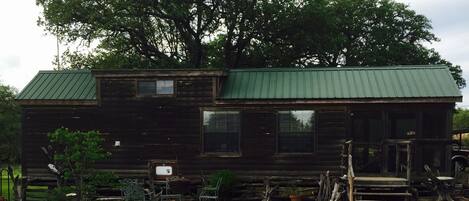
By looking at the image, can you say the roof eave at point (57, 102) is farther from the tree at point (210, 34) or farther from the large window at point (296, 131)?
the tree at point (210, 34)

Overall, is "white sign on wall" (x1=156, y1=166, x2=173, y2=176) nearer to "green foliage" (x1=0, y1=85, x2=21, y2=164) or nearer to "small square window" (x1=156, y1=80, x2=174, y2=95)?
"small square window" (x1=156, y1=80, x2=174, y2=95)

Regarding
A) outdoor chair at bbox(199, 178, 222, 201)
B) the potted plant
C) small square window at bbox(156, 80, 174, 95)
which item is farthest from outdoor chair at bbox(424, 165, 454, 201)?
small square window at bbox(156, 80, 174, 95)

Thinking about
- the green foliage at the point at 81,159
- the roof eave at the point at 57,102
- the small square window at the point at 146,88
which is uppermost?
the small square window at the point at 146,88

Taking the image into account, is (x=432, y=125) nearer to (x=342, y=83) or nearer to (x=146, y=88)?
(x=342, y=83)

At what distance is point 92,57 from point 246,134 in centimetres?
1866

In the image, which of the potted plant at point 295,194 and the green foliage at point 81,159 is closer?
the green foliage at point 81,159

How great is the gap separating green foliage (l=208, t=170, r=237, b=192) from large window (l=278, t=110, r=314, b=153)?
202 centimetres

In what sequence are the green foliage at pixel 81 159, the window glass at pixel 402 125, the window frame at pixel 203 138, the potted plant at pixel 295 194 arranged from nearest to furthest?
the green foliage at pixel 81 159 → the potted plant at pixel 295 194 → the window glass at pixel 402 125 → the window frame at pixel 203 138

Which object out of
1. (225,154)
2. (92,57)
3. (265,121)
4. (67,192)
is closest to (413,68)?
(265,121)

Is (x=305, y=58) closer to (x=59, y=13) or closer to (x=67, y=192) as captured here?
(x=59, y=13)

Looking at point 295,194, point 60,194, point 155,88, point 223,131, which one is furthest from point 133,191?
point 295,194

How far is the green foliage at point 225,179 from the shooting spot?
61.7 ft

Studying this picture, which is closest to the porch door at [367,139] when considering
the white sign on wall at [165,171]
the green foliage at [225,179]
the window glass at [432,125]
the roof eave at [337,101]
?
the roof eave at [337,101]

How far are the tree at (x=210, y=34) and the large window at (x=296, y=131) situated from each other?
1345 cm
